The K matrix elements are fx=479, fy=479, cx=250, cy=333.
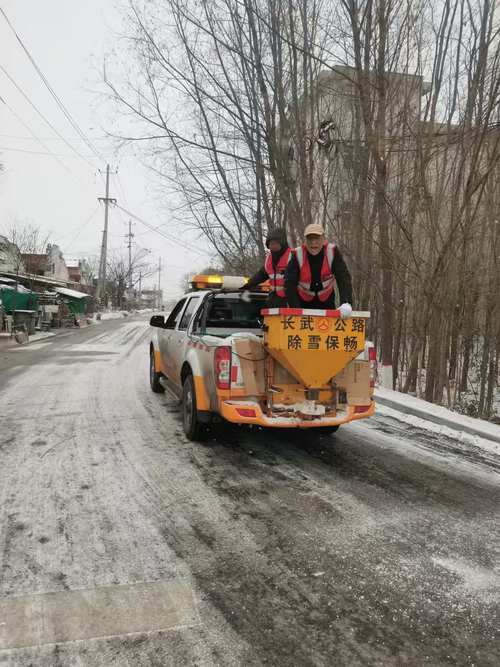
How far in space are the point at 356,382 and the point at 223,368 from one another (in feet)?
4.52

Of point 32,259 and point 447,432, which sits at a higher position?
point 32,259

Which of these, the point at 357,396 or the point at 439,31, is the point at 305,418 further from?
the point at 439,31

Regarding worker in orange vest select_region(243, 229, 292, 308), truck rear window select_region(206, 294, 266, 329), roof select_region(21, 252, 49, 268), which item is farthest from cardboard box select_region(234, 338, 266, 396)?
roof select_region(21, 252, 49, 268)

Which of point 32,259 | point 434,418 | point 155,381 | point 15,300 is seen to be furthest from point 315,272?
point 32,259

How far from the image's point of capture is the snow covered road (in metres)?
2.22

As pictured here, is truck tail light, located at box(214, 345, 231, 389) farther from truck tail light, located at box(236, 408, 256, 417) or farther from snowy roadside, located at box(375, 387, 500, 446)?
snowy roadside, located at box(375, 387, 500, 446)

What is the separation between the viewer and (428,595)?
2.62 meters

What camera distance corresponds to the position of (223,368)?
4.52 metres

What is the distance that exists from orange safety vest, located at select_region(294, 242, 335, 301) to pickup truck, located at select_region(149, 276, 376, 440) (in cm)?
74

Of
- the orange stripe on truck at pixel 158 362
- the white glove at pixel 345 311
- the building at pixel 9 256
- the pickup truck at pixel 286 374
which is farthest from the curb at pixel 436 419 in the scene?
the building at pixel 9 256

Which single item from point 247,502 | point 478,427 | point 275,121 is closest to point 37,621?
point 247,502

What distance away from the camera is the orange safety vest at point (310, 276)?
4942mm

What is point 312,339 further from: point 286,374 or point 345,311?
point 286,374

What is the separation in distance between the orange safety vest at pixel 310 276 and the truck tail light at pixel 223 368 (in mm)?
1142
